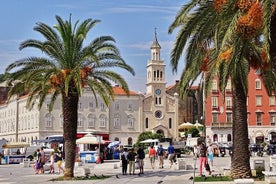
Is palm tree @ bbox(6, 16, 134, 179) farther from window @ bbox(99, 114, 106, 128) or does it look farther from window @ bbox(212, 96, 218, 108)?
window @ bbox(99, 114, 106, 128)

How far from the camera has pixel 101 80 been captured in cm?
2988

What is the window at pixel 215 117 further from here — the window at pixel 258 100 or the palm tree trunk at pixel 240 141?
the palm tree trunk at pixel 240 141

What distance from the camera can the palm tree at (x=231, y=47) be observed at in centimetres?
1588

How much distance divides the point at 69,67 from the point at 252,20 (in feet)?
49.4

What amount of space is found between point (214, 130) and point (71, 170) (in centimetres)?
6892

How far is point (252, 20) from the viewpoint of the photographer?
1554cm

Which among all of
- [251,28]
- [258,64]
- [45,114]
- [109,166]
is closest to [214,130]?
[45,114]

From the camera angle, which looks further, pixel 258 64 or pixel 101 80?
pixel 101 80

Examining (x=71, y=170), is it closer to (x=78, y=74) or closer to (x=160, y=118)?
(x=78, y=74)

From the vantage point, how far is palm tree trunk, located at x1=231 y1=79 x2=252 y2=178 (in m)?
24.2

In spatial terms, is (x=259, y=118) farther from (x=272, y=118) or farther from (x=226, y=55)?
(x=226, y=55)

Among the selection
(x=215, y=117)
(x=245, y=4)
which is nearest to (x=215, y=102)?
(x=215, y=117)

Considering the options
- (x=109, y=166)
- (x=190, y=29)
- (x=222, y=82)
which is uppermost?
(x=190, y=29)

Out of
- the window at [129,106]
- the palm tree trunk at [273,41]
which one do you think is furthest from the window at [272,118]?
the palm tree trunk at [273,41]
